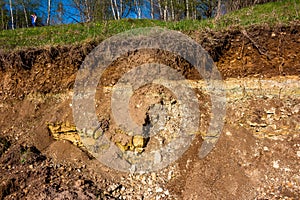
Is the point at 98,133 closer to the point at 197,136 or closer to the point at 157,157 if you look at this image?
the point at 157,157

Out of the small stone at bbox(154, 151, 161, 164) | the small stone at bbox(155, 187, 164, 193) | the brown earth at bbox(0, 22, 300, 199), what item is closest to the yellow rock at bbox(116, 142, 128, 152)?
the brown earth at bbox(0, 22, 300, 199)

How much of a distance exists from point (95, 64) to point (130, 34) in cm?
103

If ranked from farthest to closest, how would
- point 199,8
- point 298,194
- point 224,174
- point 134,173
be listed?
1. point 199,8
2. point 134,173
3. point 224,174
4. point 298,194

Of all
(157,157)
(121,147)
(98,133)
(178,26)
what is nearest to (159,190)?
(157,157)

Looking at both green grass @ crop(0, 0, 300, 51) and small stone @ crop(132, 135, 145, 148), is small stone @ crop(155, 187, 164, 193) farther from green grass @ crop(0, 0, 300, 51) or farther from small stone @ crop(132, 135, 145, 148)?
green grass @ crop(0, 0, 300, 51)

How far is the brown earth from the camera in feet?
12.0

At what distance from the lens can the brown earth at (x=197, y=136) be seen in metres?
3.67

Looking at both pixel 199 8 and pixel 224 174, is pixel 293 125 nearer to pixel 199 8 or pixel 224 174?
pixel 224 174

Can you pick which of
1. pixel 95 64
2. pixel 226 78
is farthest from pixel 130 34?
pixel 226 78

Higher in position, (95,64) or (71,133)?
(95,64)

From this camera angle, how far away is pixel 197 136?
13.8 feet

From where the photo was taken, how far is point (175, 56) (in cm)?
464

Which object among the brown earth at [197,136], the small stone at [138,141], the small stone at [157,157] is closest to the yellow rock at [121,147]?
the small stone at [138,141]

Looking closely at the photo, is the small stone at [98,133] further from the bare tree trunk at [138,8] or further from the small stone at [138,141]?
the bare tree trunk at [138,8]
